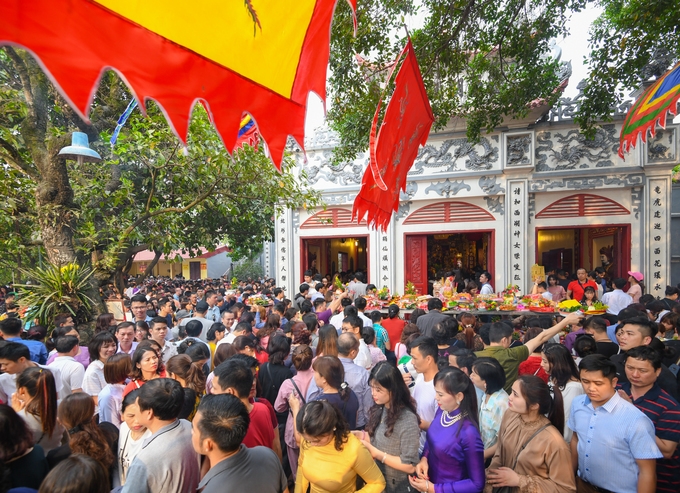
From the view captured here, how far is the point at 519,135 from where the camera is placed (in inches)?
444

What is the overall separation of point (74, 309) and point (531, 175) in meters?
11.1

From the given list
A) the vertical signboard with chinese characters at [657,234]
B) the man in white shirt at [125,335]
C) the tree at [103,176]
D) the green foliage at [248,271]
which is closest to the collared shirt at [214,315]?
the tree at [103,176]

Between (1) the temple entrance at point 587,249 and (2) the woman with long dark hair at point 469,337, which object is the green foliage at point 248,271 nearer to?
(1) the temple entrance at point 587,249

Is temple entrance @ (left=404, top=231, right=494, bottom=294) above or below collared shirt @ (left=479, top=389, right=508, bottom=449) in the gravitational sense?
above

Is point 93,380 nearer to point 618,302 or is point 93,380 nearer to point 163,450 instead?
point 163,450

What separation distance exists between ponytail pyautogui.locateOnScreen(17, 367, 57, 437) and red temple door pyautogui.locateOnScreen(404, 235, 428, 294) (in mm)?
10512

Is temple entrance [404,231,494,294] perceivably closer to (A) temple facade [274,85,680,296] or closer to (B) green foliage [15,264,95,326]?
(A) temple facade [274,85,680,296]

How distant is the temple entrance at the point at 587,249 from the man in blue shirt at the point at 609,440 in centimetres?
1000

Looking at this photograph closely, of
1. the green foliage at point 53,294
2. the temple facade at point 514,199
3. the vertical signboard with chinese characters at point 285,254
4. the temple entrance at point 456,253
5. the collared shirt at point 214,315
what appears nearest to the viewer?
the green foliage at point 53,294

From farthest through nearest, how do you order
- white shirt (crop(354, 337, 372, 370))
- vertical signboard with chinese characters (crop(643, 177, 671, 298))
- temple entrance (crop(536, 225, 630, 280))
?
temple entrance (crop(536, 225, 630, 280)), vertical signboard with chinese characters (crop(643, 177, 671, 298)), white shirt (crop(354, 337, 372, 370))

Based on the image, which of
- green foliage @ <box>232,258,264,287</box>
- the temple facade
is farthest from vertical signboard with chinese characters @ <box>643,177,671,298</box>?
green foliage @ <box>232,258,264,287</box>

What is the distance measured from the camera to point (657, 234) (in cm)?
1053

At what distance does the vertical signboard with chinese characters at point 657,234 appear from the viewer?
412 inches

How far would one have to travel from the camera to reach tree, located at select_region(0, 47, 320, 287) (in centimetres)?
596
